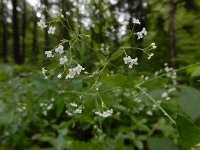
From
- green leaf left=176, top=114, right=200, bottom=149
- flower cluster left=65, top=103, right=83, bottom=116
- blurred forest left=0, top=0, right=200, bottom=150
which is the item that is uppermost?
blurred forest left=0, top=0, right=200, bottom=150

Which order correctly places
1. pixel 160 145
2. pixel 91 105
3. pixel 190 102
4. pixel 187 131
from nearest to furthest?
pixel 187 131 < pixel 91 105 < pixel 190 102 < pixel 160 145

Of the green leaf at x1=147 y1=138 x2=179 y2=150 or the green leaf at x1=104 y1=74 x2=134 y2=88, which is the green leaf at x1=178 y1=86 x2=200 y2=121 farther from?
the green leaf at x1=104 y1=74 x2=134 y2=88

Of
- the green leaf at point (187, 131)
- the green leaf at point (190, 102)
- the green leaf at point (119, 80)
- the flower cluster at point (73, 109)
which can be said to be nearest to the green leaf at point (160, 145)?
the green leaf at point (190, 102)

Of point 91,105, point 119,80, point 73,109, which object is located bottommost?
point 91,105

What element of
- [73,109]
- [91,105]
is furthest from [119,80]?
[73,109]

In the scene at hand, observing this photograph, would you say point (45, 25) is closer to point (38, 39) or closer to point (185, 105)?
point (185, 105)

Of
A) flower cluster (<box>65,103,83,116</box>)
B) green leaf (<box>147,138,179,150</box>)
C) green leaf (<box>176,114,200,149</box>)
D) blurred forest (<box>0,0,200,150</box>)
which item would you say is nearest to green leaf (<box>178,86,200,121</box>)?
blurred forest (<box>0,0,200,150</box>)

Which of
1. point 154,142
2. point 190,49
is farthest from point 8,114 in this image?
point 190,49

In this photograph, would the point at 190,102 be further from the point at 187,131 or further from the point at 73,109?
the point at 187,131
